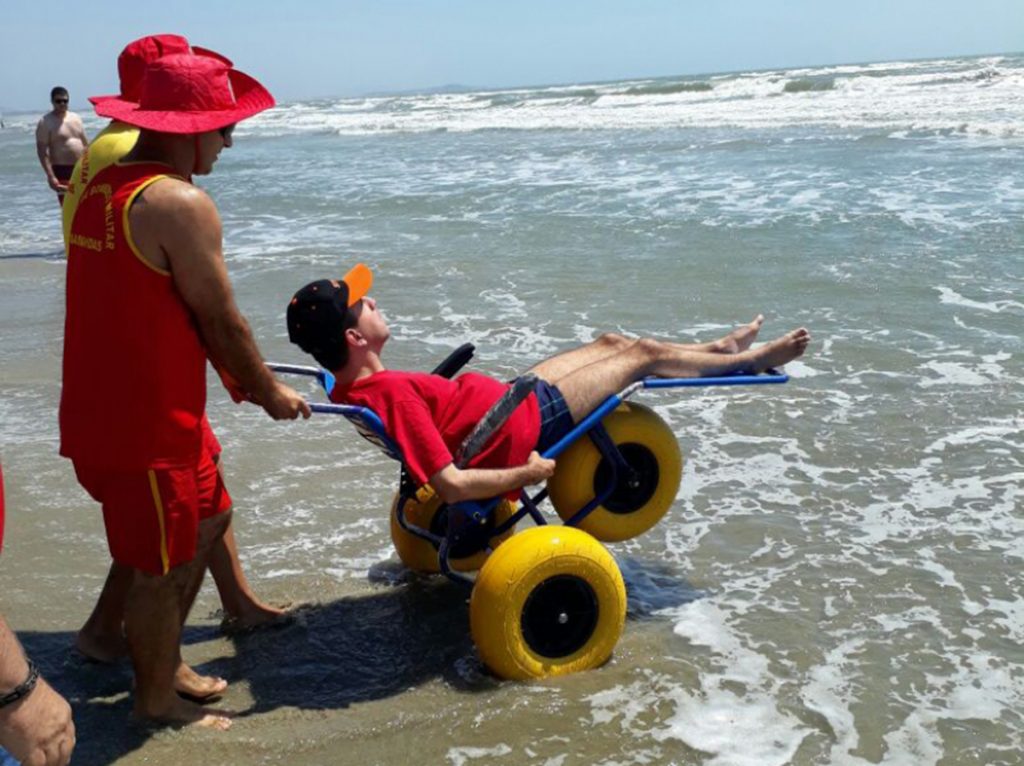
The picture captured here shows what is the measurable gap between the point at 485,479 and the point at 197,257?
45.0 inches

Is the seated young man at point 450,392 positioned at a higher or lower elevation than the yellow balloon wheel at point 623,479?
higher

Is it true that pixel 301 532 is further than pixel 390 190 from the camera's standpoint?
No

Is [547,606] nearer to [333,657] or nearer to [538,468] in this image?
[538,468]

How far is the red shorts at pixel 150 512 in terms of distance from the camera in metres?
3.21

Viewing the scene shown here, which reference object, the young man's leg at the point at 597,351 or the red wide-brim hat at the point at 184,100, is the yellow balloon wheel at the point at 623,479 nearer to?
the young man's leg at the point at 597,351

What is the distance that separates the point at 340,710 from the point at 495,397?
3.71 ft

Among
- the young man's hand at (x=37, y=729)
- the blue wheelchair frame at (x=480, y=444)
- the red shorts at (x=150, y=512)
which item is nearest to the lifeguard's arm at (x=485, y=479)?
the blue wheelchair frame at (x=480, y=444)

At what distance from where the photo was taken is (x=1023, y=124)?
2050cm

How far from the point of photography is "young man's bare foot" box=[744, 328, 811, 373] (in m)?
4.44

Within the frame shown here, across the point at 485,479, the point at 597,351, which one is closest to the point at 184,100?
the point at 485,479

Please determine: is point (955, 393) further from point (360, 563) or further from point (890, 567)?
point (360, 563)

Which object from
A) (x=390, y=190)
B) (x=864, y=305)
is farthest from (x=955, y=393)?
(x=390, y=190)

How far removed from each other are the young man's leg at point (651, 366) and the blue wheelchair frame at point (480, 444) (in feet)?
0.17

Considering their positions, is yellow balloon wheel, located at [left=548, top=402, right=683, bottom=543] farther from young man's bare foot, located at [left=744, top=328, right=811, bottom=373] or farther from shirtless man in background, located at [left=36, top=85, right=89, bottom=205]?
shirtless man in background, located at [left=36, top=85, right=89, bottom=205]
